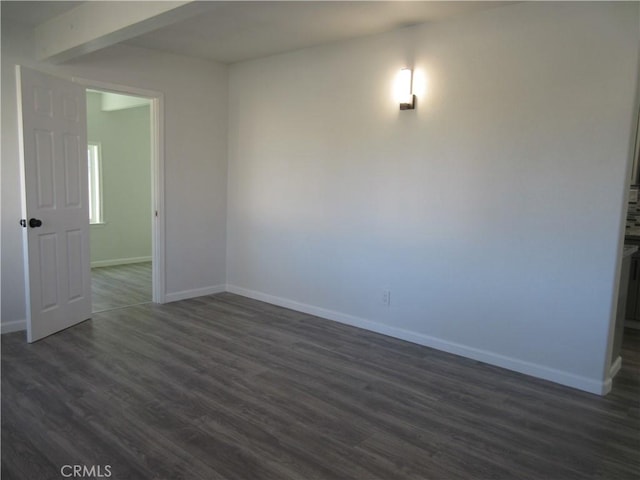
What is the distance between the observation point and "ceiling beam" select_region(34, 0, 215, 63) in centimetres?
263

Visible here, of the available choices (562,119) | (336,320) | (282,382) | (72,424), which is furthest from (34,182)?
(562,119)

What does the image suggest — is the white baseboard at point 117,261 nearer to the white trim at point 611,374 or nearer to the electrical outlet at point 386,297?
the electrical outlet at point 386,297

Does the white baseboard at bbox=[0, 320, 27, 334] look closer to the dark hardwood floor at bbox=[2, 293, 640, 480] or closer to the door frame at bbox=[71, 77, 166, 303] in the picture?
the dark hardwood floor at bbox=[2, 293, 640, 480]

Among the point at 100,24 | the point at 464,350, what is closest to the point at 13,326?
the point at 100,24

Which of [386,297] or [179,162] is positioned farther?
[179,162]

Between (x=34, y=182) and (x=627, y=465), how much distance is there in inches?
167

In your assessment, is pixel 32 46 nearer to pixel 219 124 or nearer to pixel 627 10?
pixel 219 124

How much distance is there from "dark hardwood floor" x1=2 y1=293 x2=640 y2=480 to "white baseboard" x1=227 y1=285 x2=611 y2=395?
0.07 metres

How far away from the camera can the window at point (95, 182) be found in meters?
6.68

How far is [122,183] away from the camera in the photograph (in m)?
7.04

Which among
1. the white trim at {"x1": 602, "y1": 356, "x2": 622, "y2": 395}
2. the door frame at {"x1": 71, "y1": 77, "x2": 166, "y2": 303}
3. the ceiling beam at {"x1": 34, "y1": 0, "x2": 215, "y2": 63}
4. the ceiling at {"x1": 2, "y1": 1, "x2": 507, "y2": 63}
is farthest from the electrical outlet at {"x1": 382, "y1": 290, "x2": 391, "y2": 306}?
the ceiling beam at {"x1": 34, "y1": 0, "x2": 215, "y2": 63}

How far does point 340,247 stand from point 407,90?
1.52m

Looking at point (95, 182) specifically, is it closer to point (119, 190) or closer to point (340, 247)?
point (119, 190)

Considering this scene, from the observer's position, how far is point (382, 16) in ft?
11.2
